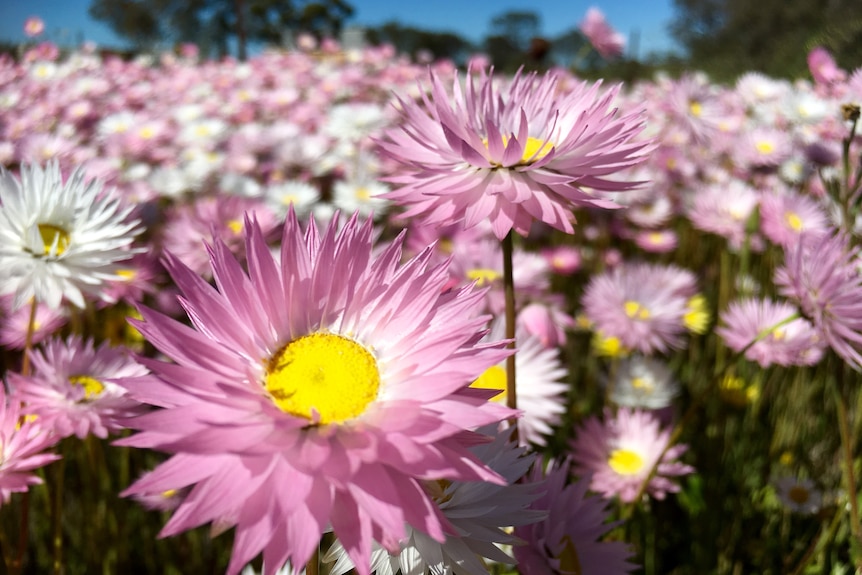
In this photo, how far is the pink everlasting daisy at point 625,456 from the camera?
5.00ft

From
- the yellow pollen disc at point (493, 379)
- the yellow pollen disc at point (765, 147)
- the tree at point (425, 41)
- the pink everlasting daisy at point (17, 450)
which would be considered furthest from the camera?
the tree at point (425, 41)

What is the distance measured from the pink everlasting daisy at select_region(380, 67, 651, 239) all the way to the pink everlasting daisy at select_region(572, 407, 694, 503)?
82 centimetres

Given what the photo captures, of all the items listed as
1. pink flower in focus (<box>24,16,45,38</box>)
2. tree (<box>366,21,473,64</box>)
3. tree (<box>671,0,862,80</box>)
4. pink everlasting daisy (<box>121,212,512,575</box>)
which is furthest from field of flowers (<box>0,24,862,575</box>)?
tree (<box>366,21,473,64</box>)

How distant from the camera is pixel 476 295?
0.73 meters

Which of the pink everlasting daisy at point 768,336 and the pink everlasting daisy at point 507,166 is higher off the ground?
the pink everlasting daisy at point 507,166

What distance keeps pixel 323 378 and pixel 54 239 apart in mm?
739

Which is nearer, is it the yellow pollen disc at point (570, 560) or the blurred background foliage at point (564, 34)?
the yellow pollen disc at point (570, 560)

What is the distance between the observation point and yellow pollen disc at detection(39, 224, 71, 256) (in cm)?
115

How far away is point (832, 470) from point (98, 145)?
14.0 feet

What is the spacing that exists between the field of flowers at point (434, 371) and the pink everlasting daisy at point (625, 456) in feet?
0.03

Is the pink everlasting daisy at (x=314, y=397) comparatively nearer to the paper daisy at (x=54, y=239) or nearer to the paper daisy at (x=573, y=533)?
the paper daisy at (x=573, y=533)

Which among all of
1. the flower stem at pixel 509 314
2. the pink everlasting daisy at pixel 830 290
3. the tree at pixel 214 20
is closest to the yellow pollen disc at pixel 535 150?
the flower stem at pixel 509 314

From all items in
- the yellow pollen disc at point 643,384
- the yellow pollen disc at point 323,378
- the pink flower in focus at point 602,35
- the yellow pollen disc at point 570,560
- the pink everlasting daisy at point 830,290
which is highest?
the pink flower in focus at point 602,35

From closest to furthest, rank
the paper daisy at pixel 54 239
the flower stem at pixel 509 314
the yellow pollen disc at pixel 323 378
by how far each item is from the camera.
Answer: the yellow pollen disc at pixel 323 378 → the flower stem at pixel 509 314 → the paper daisy at pixel 54 239
